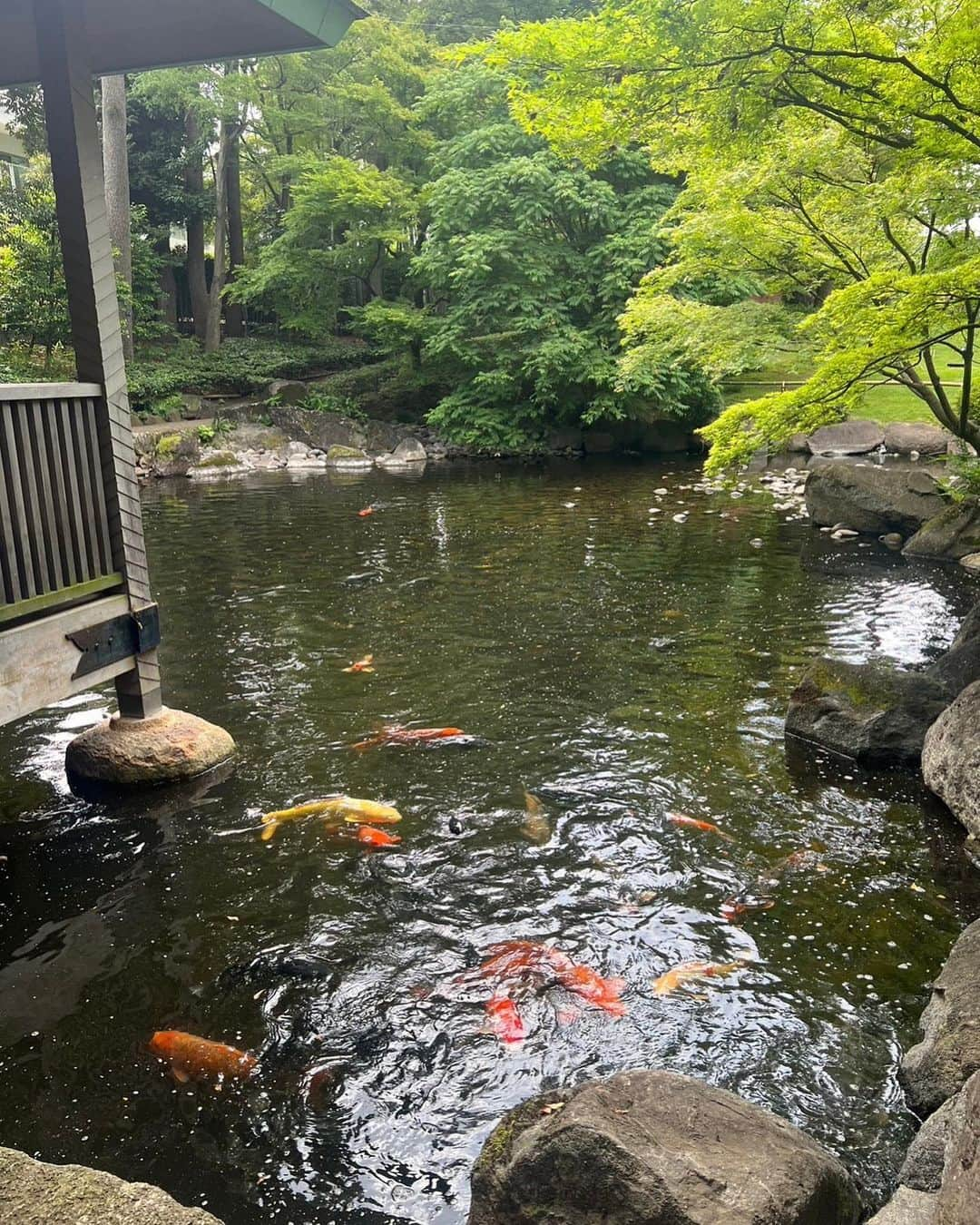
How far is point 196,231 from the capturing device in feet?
120

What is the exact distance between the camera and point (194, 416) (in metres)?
31.0

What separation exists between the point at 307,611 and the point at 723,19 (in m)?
8.29

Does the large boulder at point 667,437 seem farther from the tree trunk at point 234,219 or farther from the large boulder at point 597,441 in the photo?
the tree trunk at point 234,219

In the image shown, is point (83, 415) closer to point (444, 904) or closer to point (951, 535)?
point (444, 904)

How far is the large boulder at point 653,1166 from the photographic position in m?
3.05

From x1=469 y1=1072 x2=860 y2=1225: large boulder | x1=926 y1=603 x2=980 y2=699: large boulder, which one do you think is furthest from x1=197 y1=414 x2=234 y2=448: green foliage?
x1=469 y1=1072 x2=860 y2=1225: large boulder

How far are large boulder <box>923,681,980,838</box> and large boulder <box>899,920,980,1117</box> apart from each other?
6.70 ft

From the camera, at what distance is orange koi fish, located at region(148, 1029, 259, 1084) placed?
4418mm

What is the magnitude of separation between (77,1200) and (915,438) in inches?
1061

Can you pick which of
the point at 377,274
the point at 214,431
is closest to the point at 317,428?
the point at 214,431

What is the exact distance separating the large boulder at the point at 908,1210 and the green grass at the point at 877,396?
24.0 metres

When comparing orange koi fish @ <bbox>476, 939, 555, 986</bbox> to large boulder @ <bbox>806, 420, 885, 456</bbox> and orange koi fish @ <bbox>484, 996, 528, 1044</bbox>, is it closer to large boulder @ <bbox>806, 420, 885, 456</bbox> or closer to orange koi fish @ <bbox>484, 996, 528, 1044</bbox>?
orange koi fish @ <bbox>484, 996, 528, 1044</bbox>

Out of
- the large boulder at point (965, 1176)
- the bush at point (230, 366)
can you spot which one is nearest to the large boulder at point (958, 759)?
the large boulder at point (965, 1176)

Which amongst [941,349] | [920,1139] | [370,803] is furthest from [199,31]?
[941,349]
